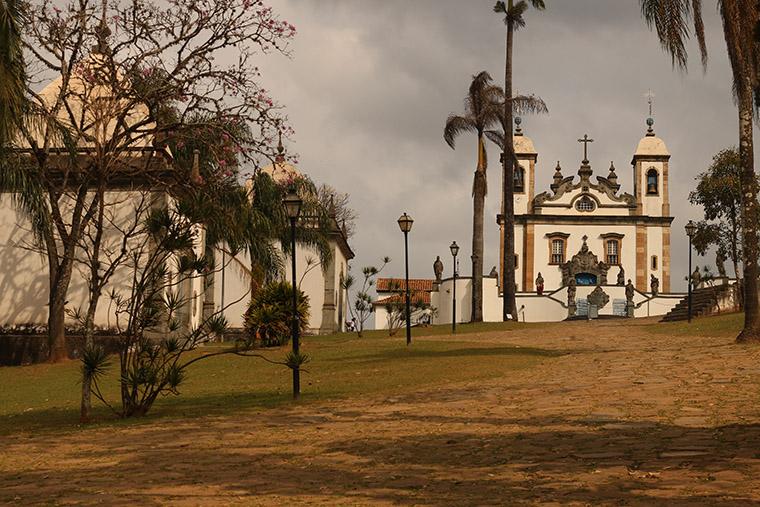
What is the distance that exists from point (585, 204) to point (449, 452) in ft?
203

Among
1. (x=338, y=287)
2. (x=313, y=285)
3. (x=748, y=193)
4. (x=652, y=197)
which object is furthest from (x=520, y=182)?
(x=748, y=193)

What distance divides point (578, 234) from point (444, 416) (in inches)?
2297

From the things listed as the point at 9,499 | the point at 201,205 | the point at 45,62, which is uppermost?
the point at 45,62

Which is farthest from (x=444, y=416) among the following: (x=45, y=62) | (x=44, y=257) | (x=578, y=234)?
(x=578, y=234)

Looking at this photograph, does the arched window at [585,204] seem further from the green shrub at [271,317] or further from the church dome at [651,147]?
the green shrub at [271,317]

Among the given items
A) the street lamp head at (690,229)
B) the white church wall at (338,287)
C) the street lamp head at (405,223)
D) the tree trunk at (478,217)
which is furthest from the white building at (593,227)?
the street lamp head at (405,223)

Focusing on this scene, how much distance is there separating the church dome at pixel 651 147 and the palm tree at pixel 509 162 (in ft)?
98.9

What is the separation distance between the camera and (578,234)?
68438 millimetres

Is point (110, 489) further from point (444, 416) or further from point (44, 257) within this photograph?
point (44, 257)

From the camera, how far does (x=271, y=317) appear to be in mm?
25844

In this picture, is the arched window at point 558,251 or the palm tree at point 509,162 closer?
the palm tree at point 509,162

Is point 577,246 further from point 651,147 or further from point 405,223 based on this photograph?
point 405,223

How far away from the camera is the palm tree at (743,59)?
18.6 m

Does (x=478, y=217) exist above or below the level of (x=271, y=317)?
above
